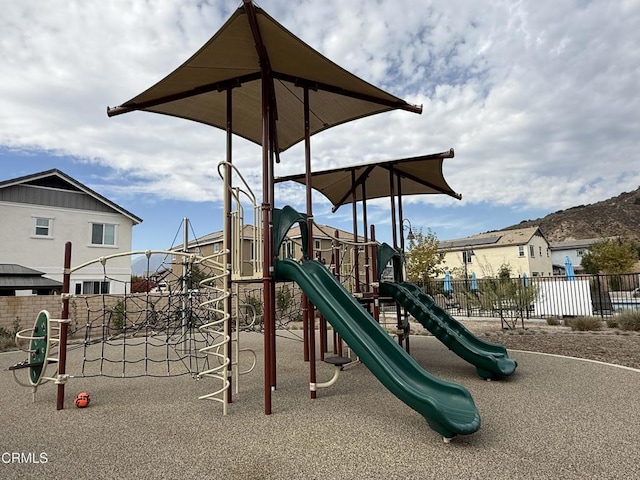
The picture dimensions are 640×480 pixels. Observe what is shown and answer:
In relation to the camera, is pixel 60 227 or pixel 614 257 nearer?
pixel 60 227

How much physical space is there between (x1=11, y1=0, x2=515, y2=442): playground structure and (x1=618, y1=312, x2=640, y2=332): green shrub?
753 cm

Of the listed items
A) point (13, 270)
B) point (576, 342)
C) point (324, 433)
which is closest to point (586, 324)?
point (576, 342)

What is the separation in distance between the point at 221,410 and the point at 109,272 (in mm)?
16489

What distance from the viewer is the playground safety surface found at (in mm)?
2879

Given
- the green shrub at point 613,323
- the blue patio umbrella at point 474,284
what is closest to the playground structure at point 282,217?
the green shrub at point 613,323

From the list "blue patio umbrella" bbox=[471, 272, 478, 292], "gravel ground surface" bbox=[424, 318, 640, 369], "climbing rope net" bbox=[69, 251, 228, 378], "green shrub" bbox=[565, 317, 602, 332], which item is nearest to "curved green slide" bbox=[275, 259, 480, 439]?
"climbing rope net" bbox=[69, 251, 228, 378]

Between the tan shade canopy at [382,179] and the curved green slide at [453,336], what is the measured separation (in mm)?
2161

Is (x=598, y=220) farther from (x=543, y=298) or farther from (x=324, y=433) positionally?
(x=324, y=433)

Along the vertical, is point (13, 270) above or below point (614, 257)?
below

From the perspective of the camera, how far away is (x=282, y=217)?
4.91 meters

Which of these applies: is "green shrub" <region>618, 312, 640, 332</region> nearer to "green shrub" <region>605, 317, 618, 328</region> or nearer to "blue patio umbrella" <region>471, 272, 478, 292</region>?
"green shrub" <region>605, 317, 618, 328</region>

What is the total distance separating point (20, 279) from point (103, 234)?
4802mm

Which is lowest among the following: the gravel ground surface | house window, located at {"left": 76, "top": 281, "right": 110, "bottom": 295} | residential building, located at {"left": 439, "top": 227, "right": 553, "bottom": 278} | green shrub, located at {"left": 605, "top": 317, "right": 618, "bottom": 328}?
the gravel ground surface

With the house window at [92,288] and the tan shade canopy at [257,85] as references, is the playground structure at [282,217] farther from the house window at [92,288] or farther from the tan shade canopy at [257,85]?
the house window at [92,288]
